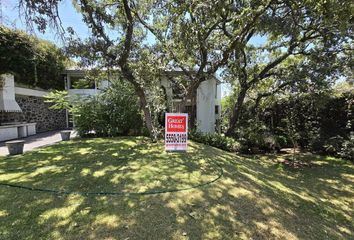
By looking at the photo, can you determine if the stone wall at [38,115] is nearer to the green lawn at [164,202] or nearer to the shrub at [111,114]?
the shrub at [111,114]

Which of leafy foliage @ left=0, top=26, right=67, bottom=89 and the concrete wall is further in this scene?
the concrete wall

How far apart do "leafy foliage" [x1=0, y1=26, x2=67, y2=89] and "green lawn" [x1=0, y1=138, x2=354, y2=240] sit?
26.6 ft

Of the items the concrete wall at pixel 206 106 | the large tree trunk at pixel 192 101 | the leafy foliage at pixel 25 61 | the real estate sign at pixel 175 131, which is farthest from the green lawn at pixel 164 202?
the concrete wall at pixel 206 106

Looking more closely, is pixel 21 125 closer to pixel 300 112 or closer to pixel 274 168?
pixel 274 168

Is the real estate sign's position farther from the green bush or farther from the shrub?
the shrub

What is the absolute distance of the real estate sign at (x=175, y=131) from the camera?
7.11 m

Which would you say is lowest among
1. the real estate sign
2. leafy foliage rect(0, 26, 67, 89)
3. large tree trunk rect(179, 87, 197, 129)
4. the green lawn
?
the green lawn

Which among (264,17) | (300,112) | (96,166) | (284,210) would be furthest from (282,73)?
(96,166)

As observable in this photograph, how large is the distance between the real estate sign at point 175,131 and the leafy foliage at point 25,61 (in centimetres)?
757

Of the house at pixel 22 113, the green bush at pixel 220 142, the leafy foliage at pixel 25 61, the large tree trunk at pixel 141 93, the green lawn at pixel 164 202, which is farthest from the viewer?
the leafy foliage at pixel 25 61

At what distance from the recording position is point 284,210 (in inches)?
167

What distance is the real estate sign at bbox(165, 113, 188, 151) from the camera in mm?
7105

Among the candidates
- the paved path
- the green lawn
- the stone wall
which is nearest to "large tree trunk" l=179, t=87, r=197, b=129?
the green lawn

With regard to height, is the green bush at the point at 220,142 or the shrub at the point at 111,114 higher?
the shrub at the point at 111,114
